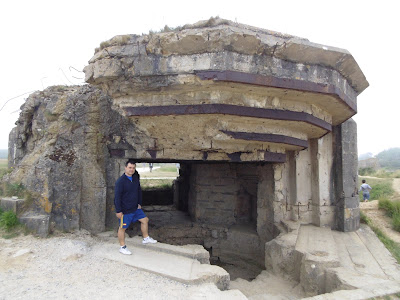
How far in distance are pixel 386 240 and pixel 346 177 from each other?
112 cm

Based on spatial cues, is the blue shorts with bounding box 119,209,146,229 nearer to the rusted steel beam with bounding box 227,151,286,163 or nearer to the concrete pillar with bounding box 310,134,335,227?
the rusted steel beam with bounding box 227,151,286,163

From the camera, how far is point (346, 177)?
4.80 m

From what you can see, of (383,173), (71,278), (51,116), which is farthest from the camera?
(383,173)

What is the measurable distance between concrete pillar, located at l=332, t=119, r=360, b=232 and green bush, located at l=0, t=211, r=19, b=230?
4.85 meters

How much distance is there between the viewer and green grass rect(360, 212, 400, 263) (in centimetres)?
379

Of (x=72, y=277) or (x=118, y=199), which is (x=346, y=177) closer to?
(x=118, y=199)

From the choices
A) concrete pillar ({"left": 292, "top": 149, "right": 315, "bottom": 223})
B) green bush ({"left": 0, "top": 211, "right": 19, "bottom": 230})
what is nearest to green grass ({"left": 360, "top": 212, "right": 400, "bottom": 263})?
concrete pillar ({"left": 292, "top": 149, "right": 315, "bottom": 223})

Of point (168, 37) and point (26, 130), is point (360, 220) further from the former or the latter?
point (26, 130)

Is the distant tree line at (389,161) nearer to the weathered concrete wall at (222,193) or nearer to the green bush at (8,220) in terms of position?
the weathered concrete wall at (222,193)

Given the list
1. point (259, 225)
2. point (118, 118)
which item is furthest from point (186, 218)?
point (118, 118)

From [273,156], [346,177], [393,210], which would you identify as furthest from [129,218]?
[393,210]

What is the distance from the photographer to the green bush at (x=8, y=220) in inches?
131

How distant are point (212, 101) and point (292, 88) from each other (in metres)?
0.94

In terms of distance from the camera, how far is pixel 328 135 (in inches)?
196
